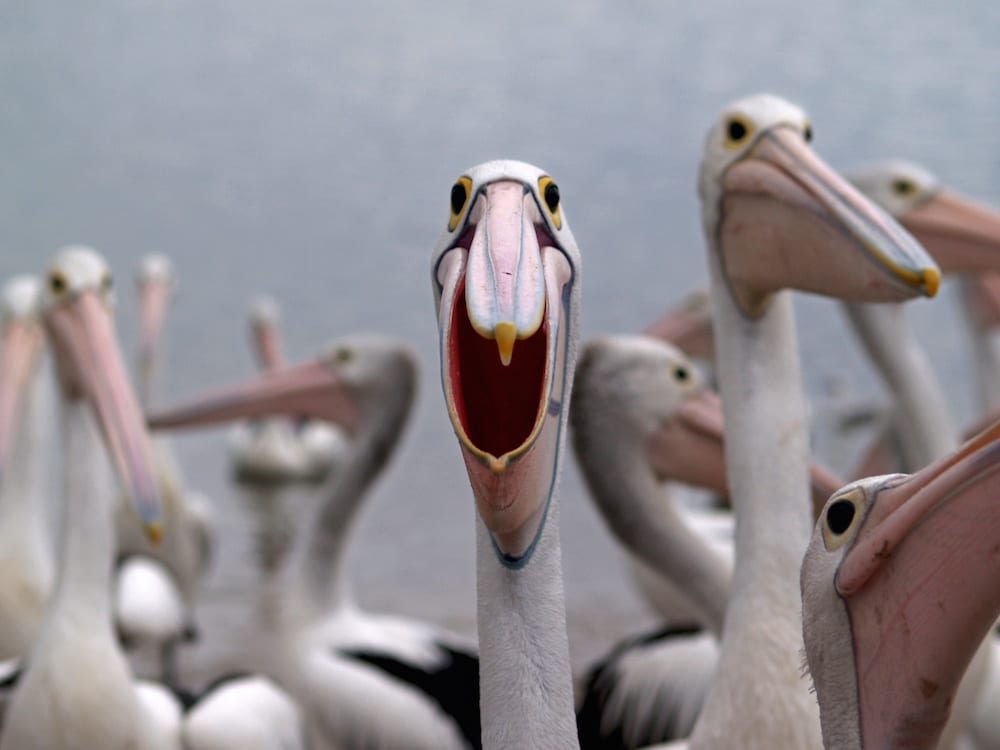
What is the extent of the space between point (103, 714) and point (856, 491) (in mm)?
1845

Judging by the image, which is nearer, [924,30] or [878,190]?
[878,190]

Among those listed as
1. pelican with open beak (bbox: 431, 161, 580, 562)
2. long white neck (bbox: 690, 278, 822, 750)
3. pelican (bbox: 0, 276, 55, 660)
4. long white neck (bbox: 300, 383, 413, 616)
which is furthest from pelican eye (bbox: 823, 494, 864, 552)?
pelican (bbox: 0, 276, 55, 660)

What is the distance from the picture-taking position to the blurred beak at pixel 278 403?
4184 mm

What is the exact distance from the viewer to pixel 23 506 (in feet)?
13.1

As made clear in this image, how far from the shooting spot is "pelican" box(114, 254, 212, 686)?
4.24 metres

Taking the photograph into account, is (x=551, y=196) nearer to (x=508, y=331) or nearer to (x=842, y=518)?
(x=508, y=331)

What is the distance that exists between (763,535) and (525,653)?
711 millimetres

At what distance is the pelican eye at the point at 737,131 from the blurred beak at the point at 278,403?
2152 mm

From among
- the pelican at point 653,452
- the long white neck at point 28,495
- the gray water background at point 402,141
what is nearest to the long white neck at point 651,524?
the pelican at point 653,452

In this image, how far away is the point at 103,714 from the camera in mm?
2656

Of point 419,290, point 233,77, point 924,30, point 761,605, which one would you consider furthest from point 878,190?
point 233,77

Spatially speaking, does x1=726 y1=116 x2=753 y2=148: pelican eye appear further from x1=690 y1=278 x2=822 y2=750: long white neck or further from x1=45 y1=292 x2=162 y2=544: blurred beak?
x1=45 y1=292 x2=162 y2=544: blurred beak

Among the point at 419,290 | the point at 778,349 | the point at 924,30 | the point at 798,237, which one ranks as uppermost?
the point at 924,30

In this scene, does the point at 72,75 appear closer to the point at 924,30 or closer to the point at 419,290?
the point at 419,290
